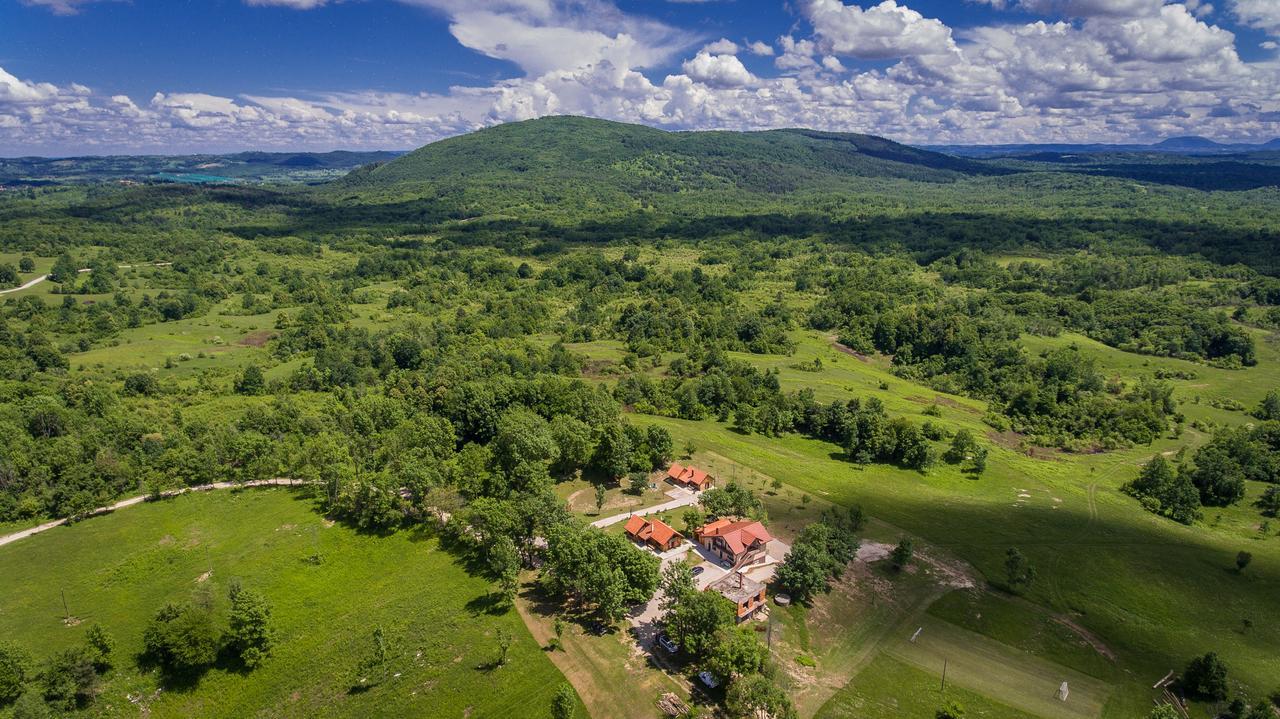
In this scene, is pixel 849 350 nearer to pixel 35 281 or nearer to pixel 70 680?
pixel 70 680

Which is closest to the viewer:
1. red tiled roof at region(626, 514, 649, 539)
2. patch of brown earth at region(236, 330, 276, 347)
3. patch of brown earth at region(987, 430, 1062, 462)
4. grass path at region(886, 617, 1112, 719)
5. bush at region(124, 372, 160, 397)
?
grass path at region(886, 617, 1112, 719)

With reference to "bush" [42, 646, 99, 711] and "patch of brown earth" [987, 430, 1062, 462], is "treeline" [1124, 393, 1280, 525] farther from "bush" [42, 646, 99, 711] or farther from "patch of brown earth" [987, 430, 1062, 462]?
"bush" [42, 646, 99, 711]

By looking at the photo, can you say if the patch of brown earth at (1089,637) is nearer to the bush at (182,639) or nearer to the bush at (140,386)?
the bush at (182,639)

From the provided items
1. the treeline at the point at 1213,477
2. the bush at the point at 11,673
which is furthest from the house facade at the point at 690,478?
the bush at the point at 11,673

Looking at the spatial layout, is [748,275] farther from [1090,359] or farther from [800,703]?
[800,703]

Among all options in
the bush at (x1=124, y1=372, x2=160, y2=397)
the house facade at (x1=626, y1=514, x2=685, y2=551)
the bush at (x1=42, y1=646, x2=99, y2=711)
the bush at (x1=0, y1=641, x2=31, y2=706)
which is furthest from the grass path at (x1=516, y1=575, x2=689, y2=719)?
the bush at (x1=124, y1=372, x2=160, y2=397)

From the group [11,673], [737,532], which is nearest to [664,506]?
[737,532]
